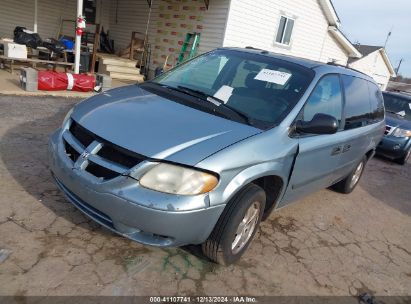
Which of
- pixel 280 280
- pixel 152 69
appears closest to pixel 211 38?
pixel 152 69

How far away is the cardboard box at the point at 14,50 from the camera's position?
9070mm

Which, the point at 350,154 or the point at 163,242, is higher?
the point at 350,154

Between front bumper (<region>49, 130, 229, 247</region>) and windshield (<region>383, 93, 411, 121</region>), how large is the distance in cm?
828

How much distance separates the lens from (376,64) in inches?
1077

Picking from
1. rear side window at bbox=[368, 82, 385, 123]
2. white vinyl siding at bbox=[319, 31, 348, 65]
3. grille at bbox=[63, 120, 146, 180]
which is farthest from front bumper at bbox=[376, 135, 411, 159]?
white vinyl siding at bbox=[319, 31, 348, 65]

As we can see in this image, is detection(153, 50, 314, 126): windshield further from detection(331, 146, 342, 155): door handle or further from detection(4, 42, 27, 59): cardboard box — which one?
detection(4, 42, 27, 59): cardboard box

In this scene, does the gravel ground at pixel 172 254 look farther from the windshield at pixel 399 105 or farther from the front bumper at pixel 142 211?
the windshield at pixel 399 105

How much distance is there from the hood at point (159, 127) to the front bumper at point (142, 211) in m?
0.26

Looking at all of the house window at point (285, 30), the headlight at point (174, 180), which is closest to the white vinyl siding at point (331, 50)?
the house window at point (285, 30)

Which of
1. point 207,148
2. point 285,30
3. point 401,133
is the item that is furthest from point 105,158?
point 285,30

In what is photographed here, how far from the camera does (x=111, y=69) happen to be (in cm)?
1178

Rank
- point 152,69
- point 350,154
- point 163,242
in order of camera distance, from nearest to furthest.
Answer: point 163,242 → point 350,154 → point 152,69

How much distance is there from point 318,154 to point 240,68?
1176 mm

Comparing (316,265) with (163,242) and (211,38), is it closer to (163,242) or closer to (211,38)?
(163,242)
